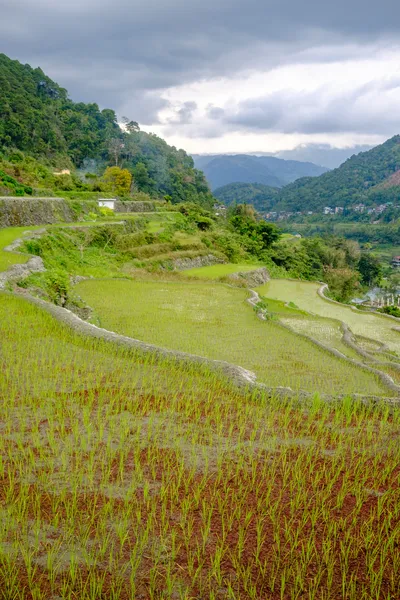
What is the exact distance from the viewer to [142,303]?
1409cm

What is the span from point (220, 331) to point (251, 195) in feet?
477

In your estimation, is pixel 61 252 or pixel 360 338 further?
pixel 61 252

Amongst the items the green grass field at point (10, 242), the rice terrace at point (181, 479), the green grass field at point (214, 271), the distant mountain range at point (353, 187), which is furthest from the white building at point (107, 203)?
the distant mountain range at point (353, 187)

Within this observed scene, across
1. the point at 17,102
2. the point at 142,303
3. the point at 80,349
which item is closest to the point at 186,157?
the point at 17,102

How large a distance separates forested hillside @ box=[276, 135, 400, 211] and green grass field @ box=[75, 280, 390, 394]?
9467 cm

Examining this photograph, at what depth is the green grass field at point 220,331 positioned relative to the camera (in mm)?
8203

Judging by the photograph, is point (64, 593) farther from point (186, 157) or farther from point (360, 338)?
point (186, 157)

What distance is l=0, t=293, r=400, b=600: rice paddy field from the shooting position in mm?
2678

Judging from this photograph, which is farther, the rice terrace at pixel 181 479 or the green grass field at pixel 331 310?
the green grass field at pixel 331 310

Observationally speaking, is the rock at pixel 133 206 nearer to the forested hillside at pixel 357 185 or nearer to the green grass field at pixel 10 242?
the green grass field at pixel 10 242

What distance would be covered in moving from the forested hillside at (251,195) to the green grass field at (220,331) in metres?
117

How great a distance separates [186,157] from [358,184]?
49154mm

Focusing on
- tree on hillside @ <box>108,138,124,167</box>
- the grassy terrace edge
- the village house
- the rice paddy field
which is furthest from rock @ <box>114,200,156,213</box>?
the village house

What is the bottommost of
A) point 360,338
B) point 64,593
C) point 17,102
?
point 360,338
